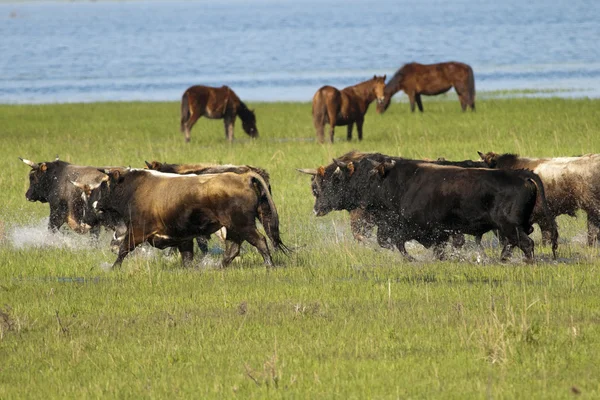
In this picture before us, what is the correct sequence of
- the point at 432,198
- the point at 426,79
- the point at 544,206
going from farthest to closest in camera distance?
the point at 426,79 < the point at 432,198 < the point at 544,206

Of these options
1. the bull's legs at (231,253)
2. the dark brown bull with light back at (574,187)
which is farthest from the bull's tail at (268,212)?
the dark brown bull with light back at (574,187)

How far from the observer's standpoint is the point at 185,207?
40.9 feet

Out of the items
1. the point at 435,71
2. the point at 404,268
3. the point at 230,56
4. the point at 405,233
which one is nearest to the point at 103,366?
the point at 404,268

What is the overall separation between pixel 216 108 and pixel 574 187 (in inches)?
646

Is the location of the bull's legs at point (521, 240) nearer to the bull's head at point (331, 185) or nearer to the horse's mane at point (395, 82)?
the bull's head at point (331, 185)

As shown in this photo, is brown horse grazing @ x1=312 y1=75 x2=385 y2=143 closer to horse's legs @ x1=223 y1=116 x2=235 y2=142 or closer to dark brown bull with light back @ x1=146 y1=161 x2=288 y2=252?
horse's legs @ x1=223 y1=116 x2=235 y2=142

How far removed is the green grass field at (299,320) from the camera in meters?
7.97

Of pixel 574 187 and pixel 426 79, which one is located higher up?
pixel 574 187

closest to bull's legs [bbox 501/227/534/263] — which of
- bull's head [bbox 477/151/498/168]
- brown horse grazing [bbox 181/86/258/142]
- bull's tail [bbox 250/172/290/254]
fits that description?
bull's head [bbox 477/151/498/168]

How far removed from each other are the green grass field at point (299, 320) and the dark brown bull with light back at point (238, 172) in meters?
0.30

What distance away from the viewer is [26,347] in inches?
360

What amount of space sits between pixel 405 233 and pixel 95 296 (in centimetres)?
381

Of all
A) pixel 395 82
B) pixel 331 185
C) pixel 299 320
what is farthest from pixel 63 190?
pixel 395 82

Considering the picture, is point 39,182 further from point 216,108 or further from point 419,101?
point 419,101
